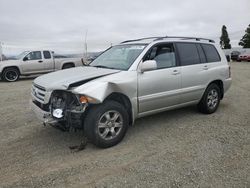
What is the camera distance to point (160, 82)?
454cm

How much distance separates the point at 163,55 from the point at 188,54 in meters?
0.72

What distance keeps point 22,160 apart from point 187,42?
3885 millimetres

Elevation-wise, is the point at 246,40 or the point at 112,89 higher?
the point at 246,40

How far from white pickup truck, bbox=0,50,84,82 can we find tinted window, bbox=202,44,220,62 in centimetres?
796

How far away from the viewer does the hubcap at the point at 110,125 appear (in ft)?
12.7

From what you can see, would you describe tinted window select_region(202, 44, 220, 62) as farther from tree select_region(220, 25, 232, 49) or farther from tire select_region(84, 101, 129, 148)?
tree select_region(220, 25, 232, 49)

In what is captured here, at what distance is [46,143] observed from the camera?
13.7 ft

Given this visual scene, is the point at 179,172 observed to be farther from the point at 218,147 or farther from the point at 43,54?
the point at 43,54

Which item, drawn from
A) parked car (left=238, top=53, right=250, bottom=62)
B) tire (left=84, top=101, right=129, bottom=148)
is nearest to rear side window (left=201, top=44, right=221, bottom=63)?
tire (left=84, top=101, right=129, bottom=148)

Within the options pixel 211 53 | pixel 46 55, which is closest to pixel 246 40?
pixel 46 55

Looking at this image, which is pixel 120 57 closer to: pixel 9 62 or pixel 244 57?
pixel 9 62

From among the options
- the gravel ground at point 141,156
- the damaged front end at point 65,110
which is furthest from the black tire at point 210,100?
the damaged front end at point 65,110

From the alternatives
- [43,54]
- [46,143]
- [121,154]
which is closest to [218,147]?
[121,154]

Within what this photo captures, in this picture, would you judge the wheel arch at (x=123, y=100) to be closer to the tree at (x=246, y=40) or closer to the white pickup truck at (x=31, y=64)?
the white pickup truck at (x=31, y=64)
